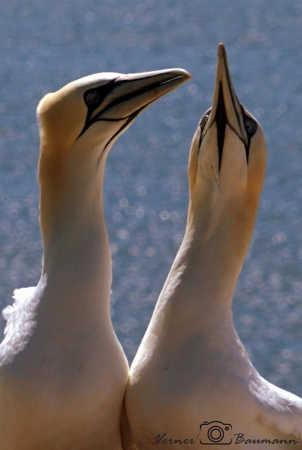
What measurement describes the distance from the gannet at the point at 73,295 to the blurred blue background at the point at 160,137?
2.19 metres

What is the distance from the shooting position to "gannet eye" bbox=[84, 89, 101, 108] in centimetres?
305

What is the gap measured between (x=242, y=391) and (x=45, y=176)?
825 mm

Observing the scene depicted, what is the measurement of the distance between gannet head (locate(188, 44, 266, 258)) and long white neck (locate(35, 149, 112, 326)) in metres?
0.28

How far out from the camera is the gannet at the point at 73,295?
3053 millimetres

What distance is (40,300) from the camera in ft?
10.2

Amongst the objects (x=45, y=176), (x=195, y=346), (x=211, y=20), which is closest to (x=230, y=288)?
(x=195, y=346)

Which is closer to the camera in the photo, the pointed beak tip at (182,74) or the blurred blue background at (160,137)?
the pointed beak tip at (182,74)

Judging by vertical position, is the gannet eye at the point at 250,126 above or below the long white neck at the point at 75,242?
above

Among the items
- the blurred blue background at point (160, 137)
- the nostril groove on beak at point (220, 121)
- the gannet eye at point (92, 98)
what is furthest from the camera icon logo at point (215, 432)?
the blurred blue background at point (160, 137)

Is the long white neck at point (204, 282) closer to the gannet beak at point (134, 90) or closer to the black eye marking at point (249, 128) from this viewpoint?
the black eye marking at point (249, 128)

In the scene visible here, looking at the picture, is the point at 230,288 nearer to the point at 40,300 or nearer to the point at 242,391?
the point at 242,391

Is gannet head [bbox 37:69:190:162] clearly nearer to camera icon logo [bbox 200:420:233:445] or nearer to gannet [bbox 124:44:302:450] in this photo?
gannet [bbox 124:44:302:450]

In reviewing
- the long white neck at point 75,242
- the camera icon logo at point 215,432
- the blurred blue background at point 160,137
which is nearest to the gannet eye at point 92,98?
the long white neck at point 75,242

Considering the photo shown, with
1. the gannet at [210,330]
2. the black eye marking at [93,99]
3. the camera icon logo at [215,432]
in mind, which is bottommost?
the camera icon logo at [215,432]
